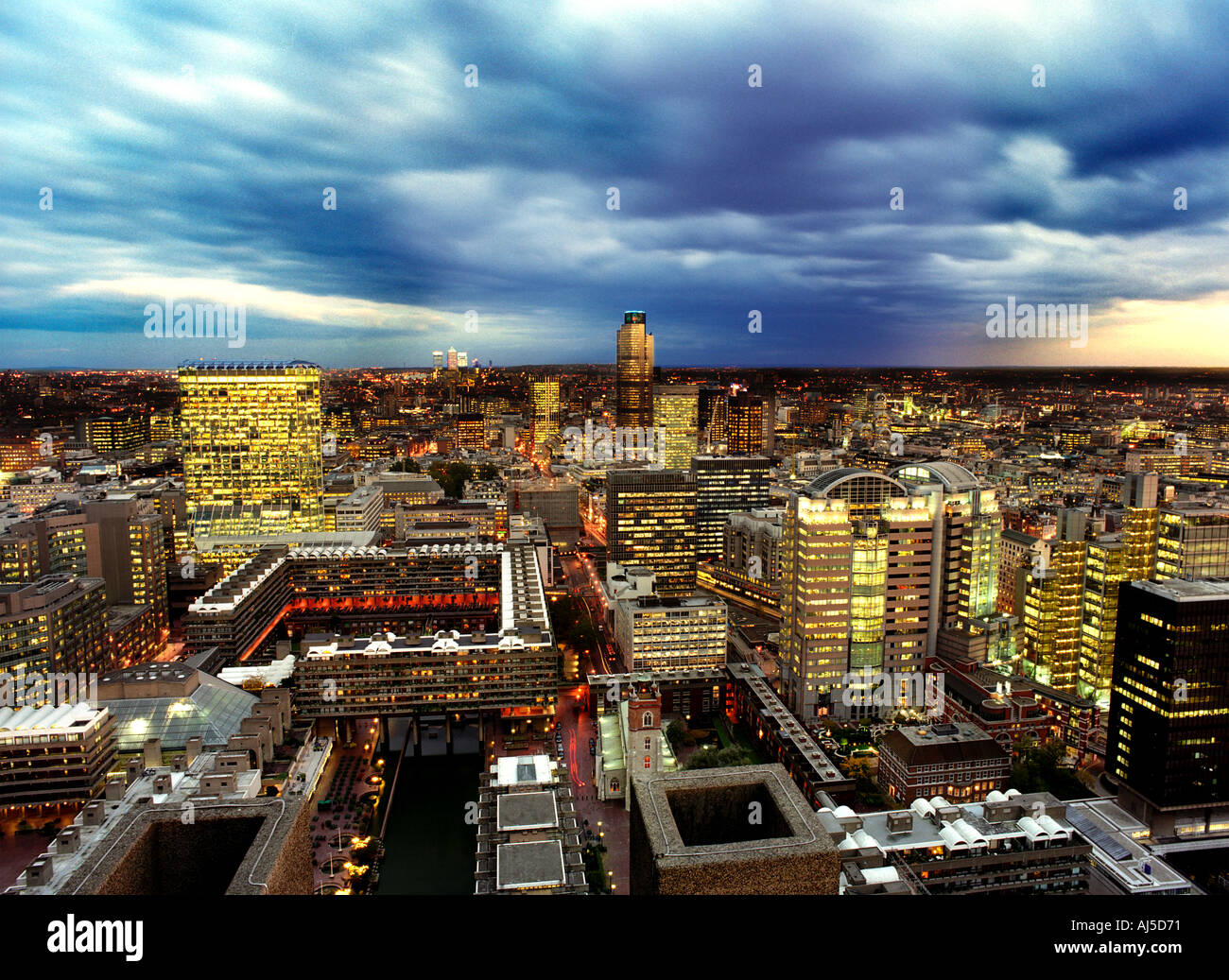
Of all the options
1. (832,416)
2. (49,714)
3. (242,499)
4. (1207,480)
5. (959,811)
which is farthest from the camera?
(832,416)

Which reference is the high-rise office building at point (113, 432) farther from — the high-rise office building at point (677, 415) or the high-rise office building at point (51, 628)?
the high-rise office building at point (677, 415)

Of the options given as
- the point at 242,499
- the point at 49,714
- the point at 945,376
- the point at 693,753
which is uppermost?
the point at 945,376

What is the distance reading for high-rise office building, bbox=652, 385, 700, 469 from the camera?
58.1 meters

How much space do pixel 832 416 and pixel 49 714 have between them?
200ft

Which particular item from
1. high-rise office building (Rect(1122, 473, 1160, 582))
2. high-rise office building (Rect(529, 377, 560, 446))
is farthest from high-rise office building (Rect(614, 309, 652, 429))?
high-rise office building (Rect(1122, 473, 1160, 582))

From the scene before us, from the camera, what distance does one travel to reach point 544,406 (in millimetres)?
70312

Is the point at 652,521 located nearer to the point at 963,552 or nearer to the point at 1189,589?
the point at 963,552

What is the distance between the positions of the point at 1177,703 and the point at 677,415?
4899 cm

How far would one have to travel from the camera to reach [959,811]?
12.4 meters

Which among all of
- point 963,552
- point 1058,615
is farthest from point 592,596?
point 1058,615

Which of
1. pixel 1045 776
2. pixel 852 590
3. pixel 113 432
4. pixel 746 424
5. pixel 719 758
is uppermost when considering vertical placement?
pixel 746 424
